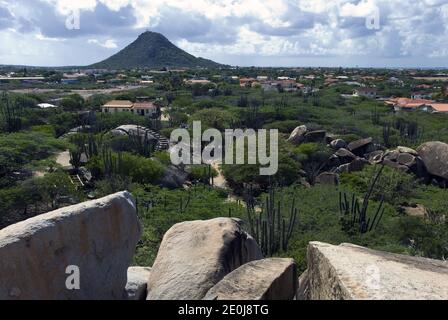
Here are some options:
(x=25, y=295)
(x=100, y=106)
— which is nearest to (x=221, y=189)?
(x=25, y=295)

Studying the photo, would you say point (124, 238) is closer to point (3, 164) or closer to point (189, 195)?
point (189, 195)

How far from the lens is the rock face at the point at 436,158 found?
24.9m

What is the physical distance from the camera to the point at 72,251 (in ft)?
21.0

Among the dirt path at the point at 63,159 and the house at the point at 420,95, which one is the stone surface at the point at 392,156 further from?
the house at the point at 420,95

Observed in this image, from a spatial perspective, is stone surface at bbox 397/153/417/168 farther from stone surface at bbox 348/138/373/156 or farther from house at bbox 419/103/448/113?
house at bbox 419/103/448/113

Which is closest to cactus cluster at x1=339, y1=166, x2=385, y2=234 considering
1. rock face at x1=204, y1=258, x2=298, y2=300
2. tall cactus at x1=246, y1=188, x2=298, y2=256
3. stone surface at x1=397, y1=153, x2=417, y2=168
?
tall cactus at x1=246, y1=188, x2=298, y2=256

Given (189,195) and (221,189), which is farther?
(221,189)

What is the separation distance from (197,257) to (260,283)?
159 cm

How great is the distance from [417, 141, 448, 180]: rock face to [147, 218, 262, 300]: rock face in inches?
776

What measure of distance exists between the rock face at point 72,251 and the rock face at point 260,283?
6.01ft

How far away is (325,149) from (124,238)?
23504 millimetres

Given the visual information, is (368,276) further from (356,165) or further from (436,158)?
(436,158)

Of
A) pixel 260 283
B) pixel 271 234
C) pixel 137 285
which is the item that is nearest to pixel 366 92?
pixel 271 234
